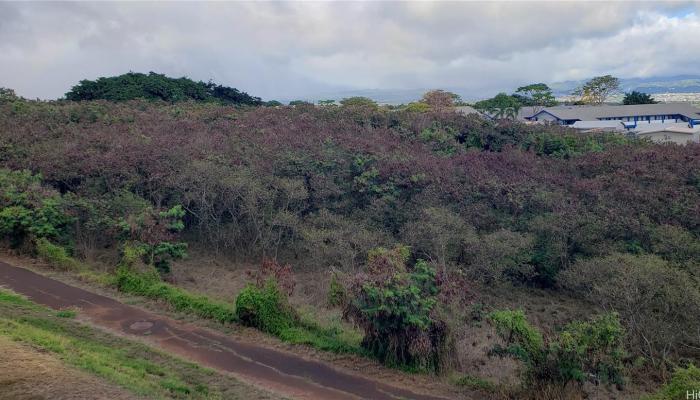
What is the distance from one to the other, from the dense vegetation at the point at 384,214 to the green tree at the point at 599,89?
42.4 m

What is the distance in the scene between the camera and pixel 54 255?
1419 cm

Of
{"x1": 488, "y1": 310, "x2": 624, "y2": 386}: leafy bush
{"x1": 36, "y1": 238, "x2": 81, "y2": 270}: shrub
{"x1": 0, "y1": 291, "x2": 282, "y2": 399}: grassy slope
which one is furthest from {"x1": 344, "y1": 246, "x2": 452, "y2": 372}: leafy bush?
{"x1": 36, "y1": 238, "x2": 81, "y2": 270}: shrub

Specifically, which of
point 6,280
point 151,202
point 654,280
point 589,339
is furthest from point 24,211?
point 654,280

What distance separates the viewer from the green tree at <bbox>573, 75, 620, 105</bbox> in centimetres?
6103

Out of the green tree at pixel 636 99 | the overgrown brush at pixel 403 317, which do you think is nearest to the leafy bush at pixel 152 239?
the overgrown brush at pixel 403 317

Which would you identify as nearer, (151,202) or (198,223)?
(151,202)

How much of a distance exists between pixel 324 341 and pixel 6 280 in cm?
869

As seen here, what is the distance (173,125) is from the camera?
24312mm

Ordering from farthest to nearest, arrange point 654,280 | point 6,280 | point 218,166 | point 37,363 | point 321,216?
point 218,166
point 321,216
point 6,280
point 654,280
point 37,363

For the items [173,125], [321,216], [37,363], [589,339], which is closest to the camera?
[37,363]

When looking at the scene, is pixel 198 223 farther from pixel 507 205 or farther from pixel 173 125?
pixel 507 205

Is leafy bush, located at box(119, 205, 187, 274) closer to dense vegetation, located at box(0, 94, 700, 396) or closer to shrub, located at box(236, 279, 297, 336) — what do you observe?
dense vegetation, located at box(0, 94, 700, 396)

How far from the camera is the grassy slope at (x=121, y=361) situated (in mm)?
7945

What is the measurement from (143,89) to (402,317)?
33.2 meters
